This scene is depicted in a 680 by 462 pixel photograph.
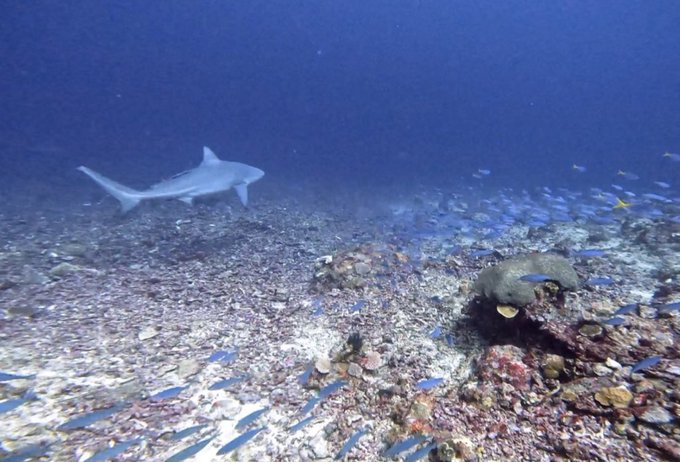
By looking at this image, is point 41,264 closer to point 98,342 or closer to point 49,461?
point 98,342

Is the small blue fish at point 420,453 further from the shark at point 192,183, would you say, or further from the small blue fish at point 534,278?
the shark at point 192,183

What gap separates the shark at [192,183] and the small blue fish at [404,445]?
9.55 m

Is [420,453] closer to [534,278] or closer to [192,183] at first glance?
[534,278]

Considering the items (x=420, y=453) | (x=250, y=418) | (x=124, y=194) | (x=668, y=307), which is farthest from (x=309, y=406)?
(x=124, y=194)

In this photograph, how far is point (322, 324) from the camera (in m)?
6.53

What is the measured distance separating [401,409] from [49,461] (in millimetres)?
3700

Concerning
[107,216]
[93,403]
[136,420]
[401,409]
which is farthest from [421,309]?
[107,216]

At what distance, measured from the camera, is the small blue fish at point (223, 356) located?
4.91 meters

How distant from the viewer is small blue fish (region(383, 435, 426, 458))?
134 inches

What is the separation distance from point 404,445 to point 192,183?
33.7 ft

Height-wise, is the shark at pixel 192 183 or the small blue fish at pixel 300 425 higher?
the shark at pixel 192 183

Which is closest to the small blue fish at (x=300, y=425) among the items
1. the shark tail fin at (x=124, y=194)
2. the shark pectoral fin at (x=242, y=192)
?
the shark tail fin at (x=124, y=194)

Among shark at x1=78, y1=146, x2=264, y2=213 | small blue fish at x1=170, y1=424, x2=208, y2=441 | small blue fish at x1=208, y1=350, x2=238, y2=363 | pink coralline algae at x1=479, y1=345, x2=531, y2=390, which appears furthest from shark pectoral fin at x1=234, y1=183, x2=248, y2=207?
pink coralline algae at x1=479, y1=345, x2=531, y2=390

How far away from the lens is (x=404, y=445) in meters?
3.46
